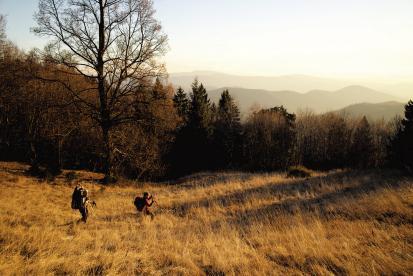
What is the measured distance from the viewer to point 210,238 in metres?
7.41

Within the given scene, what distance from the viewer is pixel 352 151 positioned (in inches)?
2120

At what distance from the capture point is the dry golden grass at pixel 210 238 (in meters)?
4.82

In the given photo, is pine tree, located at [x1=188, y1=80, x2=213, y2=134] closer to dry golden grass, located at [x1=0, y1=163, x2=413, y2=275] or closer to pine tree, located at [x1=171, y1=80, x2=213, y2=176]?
pine tree, located at [x1=171, y1=80, x2=213, y2=176]

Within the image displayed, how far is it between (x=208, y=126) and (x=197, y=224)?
41803mm

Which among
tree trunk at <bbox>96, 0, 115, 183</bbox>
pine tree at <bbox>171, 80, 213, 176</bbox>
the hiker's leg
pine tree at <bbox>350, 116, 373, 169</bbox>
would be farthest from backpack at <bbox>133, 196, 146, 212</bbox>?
pine tree at <bbox>350, 116, 373, 169</bbox>

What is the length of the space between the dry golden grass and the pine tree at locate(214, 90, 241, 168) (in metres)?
38.4

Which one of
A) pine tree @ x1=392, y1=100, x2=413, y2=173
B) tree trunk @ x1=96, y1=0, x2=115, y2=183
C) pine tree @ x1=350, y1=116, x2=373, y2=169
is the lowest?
pine tree @ x1=350, y1=116, x2=373, y2=169

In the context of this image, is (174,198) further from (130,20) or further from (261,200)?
(130,20)

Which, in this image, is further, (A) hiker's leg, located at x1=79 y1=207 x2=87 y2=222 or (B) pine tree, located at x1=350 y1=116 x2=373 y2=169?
(B) pine tree, located at x1=350 y1=116 x2=373 y2=169

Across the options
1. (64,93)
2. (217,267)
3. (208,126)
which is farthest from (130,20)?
(208,126)

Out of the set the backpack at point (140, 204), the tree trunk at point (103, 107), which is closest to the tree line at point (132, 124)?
the tree trunk at point (103, 107)

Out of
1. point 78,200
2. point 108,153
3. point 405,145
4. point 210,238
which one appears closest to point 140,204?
point 78,200

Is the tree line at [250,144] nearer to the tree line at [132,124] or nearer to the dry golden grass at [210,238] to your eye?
the tree line at [132,124]

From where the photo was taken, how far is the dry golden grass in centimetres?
482
